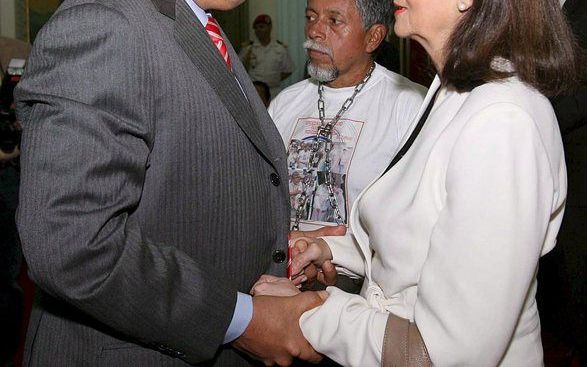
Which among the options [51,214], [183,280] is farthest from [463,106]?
[51,214]

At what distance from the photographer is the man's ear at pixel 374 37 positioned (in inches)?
118

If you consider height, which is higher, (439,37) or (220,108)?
(439,37)

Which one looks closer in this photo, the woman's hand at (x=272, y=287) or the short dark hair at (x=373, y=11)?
the woman's hand at (x=272, y=287)

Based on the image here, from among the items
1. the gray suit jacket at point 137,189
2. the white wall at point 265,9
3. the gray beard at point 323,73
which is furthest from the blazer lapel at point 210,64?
the white wall at point 265,9

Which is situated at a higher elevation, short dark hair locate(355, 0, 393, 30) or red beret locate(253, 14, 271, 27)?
short dark hair locate(355, 0, 393, 30)

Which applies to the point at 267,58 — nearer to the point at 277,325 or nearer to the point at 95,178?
the point at 277,325

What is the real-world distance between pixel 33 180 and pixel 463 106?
2.60 feet

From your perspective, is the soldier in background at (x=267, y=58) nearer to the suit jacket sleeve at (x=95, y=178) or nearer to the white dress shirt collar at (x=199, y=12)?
the white dress shirt collar at (x=199, y=12)

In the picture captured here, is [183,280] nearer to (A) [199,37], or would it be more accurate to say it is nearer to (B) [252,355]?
(B) [252,355]

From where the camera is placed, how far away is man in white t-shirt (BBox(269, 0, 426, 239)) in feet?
8.70

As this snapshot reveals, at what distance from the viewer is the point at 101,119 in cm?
112

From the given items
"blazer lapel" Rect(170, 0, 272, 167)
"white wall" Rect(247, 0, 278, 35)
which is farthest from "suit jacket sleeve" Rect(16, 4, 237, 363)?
"white wall" Rect(247, 0, 278, 35)

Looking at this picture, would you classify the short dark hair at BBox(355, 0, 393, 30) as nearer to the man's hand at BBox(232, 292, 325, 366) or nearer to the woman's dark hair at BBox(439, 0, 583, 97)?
the woman's dark hair at BBox(439, 0, 583, 97)

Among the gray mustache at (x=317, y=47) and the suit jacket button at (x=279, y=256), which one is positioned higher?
the gray mustache at (x=317, y=47)
